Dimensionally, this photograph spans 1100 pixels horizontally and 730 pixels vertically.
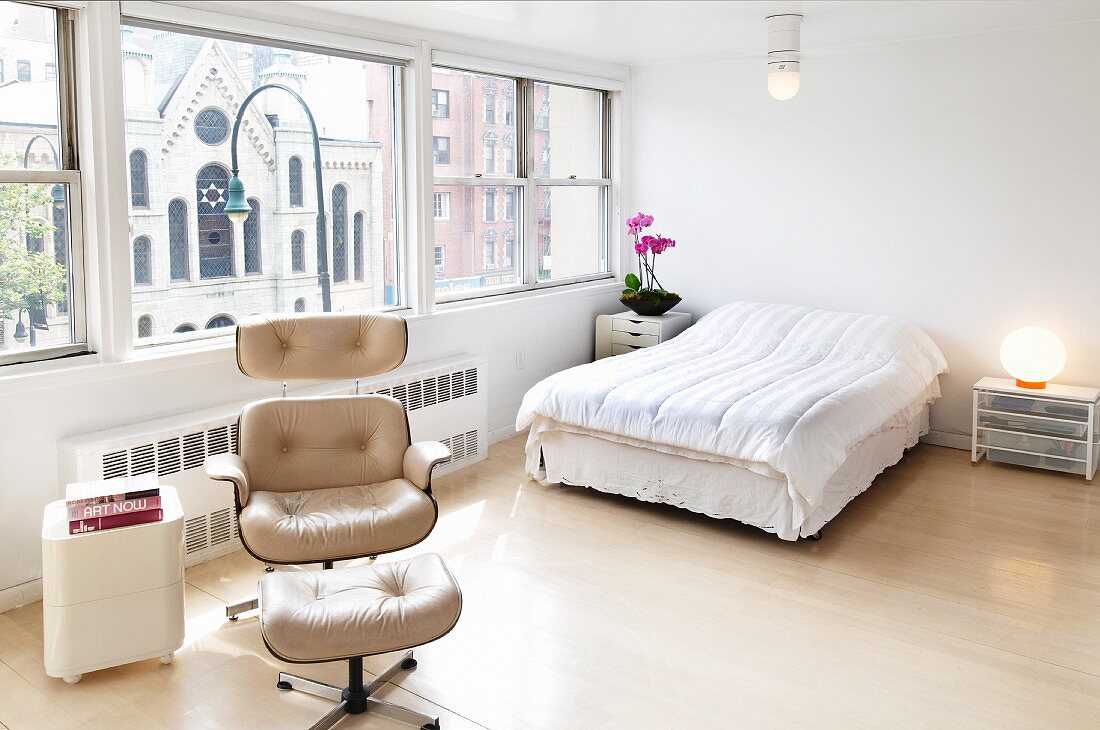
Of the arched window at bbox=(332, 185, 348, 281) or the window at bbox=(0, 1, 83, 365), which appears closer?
the window at bbox=(0, 1, 83, 365)

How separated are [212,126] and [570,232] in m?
2.71

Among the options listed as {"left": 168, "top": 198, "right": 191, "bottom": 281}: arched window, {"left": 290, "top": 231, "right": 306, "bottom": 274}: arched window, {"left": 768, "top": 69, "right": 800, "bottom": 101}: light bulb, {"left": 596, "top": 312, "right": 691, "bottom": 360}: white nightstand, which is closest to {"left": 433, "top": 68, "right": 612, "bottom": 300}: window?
{"left": 596, "top": 312, "right": 691, "bottom": 360}: white nightstand

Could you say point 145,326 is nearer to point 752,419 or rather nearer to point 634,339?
point 752,419

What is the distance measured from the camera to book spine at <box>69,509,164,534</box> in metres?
2.75

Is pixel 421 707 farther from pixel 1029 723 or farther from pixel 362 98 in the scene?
pixel 362 98

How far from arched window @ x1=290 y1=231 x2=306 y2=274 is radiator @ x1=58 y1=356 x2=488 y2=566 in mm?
575

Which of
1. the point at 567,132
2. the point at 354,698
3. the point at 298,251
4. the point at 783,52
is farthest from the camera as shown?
the point at 567,132

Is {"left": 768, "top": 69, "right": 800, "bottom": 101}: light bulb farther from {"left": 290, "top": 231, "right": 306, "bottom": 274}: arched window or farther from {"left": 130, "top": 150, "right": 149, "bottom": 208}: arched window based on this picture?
{"left": 130, "top": 150, "right": 149, "bottom": 208}: arched window

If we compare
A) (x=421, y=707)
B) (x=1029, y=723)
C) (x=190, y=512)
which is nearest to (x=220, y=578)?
(x=190, y=512)

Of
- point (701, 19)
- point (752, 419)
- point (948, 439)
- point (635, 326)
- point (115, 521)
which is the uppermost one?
point (701, 19)

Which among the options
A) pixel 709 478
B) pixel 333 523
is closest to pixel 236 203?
pixel 333 523

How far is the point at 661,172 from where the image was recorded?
20.3ft

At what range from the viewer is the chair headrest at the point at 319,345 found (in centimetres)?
336

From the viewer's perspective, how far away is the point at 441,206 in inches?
199
